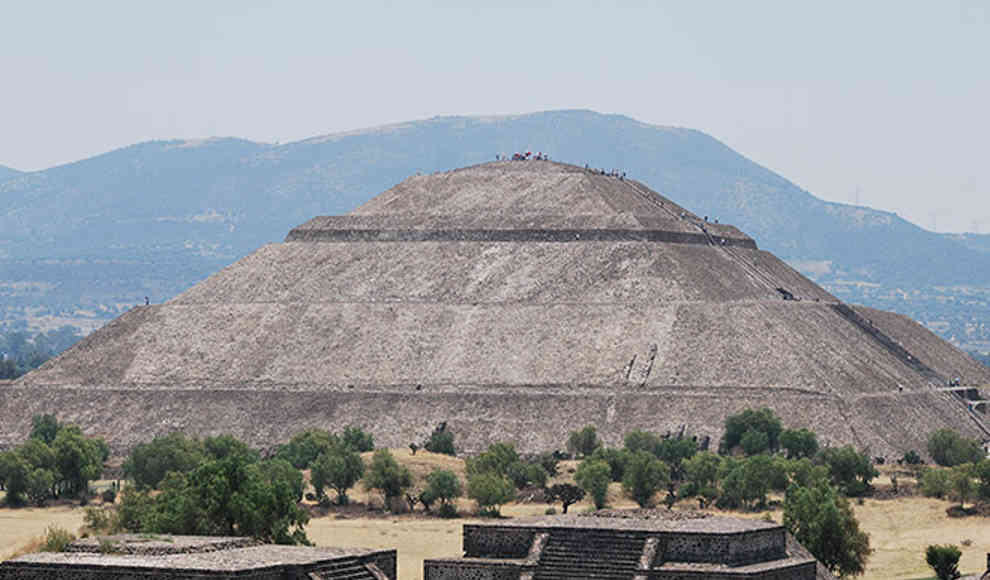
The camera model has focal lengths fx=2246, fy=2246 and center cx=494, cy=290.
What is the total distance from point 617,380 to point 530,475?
32.9 metres

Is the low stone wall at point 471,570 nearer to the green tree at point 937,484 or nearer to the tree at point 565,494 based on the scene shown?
the tree at point 565,494

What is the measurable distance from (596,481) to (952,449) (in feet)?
114

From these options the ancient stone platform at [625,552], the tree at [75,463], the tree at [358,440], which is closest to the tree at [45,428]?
the tree at [75,463]

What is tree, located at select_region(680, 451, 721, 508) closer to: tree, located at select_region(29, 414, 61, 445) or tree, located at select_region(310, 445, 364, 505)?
tree, located at select_region(310, 445, 364, 505)

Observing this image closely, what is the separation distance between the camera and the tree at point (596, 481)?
12481cm

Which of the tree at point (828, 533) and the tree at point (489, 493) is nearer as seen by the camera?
the tree at point (828, 533)

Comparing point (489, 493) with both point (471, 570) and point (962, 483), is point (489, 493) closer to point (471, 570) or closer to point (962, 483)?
point (962, 483)

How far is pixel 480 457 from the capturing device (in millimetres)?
137125

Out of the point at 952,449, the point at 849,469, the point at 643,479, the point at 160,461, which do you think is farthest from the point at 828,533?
the point at 952,449

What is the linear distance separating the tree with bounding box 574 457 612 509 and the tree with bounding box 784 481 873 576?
34.7 metres

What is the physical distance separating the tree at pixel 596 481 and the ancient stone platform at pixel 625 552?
166 ft

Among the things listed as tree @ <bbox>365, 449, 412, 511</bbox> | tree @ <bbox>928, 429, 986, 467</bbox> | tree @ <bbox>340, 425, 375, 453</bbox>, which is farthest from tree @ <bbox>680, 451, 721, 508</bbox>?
tree @ <bbox>340, 425, 375, 453</bbox>

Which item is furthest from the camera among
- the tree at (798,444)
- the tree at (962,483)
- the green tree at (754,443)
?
the green tree at (754,443)

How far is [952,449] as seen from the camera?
14912cm
